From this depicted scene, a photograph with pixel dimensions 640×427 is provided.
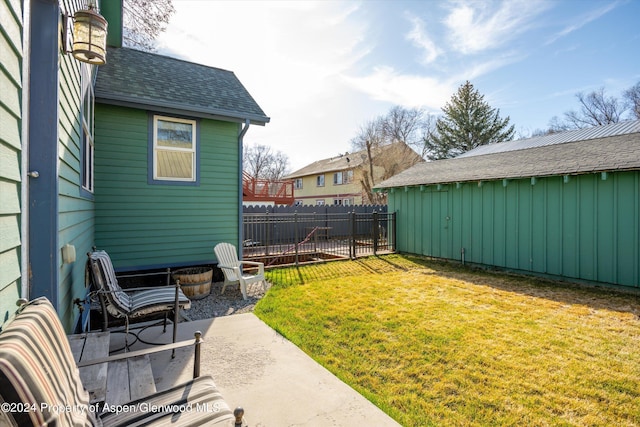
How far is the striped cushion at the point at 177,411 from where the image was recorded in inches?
61.4

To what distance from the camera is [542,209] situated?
307 inches

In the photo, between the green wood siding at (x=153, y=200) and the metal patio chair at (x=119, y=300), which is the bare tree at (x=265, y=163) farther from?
the metal patio chair at (x=119, y=300)

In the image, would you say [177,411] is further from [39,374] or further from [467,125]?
[467,125]

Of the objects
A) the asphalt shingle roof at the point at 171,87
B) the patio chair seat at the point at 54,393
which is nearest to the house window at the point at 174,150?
the asphalt shingle roof at the point at 171,87

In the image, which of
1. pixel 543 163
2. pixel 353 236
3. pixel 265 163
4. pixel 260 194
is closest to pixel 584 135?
pixel 543 163

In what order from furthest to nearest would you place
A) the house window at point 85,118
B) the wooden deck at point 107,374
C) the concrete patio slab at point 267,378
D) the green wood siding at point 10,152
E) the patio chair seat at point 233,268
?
the patio chair seat at point 233,268, the house window at point 85,118, the concrete patio slab at point 267,378, the wooden deck at point 107,374, the green wood siding at point 10,152

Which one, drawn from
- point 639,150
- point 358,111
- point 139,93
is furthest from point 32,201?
point 358,111

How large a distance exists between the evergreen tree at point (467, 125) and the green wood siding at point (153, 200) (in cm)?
2507

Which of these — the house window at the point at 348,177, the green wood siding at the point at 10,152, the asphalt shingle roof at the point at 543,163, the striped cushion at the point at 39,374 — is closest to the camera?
the striped cushion at the point at 39,374

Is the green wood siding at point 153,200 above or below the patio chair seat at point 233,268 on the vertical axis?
above

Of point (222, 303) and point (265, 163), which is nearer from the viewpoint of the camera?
point (222, 303)

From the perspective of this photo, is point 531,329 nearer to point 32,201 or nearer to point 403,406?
point 403,406

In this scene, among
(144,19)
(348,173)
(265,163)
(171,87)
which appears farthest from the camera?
(265,163)

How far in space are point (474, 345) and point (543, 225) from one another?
5.50 m
